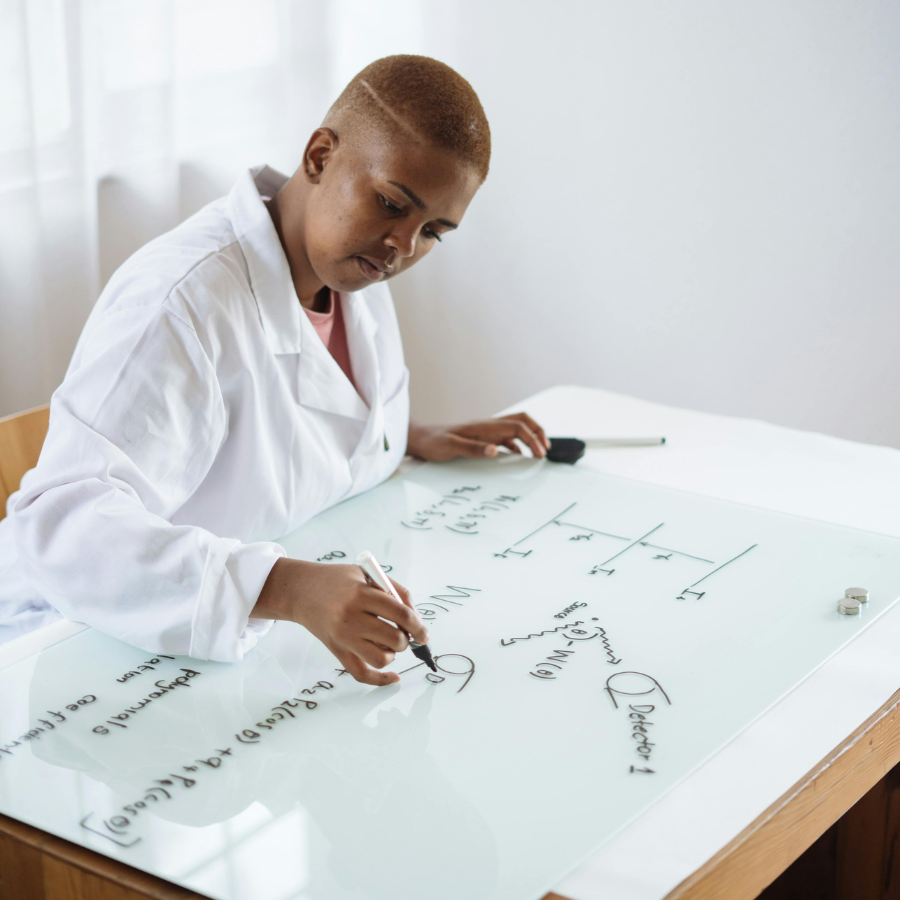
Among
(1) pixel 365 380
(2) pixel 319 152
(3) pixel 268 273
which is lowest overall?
(1) pixel 365 380

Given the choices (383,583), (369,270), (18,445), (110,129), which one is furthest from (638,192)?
(383,583)

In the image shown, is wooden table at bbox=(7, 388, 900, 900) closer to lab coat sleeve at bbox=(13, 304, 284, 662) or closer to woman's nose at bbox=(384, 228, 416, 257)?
lab coat sleeve at bbox=(13, 304, 284, 662)

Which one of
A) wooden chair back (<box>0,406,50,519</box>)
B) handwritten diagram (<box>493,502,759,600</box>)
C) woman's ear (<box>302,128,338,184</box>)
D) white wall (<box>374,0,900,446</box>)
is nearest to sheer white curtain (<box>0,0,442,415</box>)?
white wall (<box>374,0,900,446</box>)

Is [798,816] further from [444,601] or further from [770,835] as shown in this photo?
[444,601]

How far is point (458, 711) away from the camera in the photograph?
29.8 inches

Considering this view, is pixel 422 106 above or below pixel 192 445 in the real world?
above

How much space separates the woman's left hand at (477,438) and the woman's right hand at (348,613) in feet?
1.59

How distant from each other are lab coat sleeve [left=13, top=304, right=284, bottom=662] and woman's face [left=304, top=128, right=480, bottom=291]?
20 centimetres

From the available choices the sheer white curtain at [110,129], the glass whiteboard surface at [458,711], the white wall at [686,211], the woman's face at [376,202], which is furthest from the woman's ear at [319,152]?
the white wall at [686,211]

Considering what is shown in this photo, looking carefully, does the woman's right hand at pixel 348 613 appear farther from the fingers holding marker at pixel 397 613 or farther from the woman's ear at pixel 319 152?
the woman's ear at pixel 319 152

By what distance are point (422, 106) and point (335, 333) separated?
1.09 ft

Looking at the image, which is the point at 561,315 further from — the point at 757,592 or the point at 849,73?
the point at 757,592

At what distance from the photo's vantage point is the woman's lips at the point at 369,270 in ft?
3.33

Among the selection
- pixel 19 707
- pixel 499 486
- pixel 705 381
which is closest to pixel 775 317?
pixel 705 381
